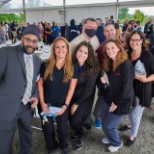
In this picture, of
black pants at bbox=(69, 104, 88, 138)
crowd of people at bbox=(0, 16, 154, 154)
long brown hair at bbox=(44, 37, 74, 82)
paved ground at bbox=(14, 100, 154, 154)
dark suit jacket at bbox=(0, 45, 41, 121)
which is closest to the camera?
dark suit jacket at bbox=(0, 45, 41, 121)

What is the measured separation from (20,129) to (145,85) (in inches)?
64.3

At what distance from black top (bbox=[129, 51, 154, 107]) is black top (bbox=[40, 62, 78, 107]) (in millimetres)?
825

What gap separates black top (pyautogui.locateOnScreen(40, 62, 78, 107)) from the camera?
2002 millimetres

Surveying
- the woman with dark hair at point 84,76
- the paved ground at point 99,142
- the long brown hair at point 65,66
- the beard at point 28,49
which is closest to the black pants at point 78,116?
the woman with dark hair at point 84,76

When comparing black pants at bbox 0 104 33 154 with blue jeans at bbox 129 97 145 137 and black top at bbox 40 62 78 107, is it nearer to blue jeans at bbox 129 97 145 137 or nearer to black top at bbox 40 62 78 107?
black top at bbox 40 62 78 107

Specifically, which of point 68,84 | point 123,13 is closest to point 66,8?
point 123,13

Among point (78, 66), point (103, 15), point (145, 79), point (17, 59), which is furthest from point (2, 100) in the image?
point (103, 15)

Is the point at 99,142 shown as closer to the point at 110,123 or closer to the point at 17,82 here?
the point at 110,123

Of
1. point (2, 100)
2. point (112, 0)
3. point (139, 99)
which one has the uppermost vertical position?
point (112, 0)

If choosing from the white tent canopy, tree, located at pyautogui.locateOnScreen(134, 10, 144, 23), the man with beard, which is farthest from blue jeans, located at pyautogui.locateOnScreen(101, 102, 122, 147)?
the white tent canopy

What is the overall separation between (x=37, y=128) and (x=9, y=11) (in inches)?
935

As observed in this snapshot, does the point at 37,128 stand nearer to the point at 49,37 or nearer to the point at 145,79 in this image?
the point at 145,79

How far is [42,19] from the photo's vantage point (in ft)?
69.8

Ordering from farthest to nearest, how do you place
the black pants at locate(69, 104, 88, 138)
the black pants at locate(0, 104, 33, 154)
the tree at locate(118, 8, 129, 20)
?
the tree at locate(118, 8, 129, 20), the black pants at locate(69, 104, 88, 138), the black pants at locate(0, 104, 33, 154)
